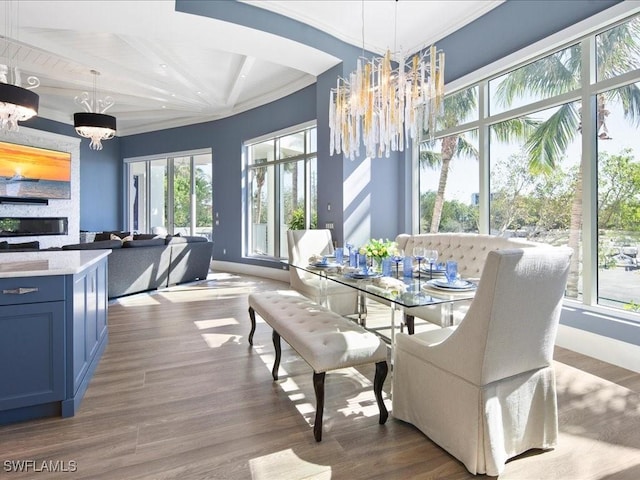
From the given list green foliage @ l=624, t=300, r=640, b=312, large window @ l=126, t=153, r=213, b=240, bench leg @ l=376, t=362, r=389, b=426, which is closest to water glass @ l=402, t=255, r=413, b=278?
bench leg @ l=376, t=362, r=389, b=426

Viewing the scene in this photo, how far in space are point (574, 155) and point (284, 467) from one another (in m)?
3.87

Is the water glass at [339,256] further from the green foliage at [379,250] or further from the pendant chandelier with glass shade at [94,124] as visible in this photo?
the pendant chandelier with glass shade at [94,124]

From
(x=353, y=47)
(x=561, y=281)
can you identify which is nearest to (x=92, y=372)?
(x=561, y=281)

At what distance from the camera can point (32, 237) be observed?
7.77 meters

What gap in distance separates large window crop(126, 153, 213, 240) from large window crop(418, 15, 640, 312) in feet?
21.8

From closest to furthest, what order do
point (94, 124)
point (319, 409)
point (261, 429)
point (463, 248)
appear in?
point (319, 409) < point (261, 429) < point (463, 248) < point (94, 124)

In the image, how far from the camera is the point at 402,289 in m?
2.45

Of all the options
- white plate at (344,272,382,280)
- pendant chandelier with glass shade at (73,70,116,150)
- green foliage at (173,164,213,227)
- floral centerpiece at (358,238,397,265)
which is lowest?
white plate at (344,272,382,280)

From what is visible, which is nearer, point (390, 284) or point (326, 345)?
point (326, 345)

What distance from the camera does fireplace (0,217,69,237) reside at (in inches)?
296

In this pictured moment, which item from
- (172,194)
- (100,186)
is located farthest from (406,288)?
(100,186)

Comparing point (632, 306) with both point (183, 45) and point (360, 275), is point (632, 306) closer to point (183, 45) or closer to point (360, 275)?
point (360, 275)

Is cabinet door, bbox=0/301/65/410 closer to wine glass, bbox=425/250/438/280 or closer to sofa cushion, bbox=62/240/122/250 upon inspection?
wine glass, bbox=425/250/438/280

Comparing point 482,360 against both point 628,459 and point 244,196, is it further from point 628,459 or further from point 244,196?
point 244,196
